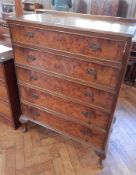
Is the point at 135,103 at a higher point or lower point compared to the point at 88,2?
lower

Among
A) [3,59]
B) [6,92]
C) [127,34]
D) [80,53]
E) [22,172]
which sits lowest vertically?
[22,172]

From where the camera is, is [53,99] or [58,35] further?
[53,99]

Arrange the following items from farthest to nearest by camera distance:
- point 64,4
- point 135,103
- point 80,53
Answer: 1. point 64,4
2. point 135,103
3. point 80,53

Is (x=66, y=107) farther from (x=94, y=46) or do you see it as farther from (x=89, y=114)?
(x=94, y=46)

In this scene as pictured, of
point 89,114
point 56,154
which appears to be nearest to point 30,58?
point 89,114

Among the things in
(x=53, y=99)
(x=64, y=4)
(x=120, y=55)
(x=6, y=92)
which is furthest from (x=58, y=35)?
(x=64, y=4)

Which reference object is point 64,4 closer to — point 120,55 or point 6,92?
point 6,92

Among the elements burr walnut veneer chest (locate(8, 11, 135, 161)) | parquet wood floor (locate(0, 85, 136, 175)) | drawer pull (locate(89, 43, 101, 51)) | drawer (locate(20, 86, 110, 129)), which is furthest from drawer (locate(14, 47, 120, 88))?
parquet wood floor (locate(0, 85, 136, 175))

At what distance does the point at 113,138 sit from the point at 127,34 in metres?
1.19

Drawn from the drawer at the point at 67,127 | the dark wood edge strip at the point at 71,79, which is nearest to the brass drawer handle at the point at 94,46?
the dark wood edge strip at the point at 71,79

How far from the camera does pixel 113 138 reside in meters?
1.75

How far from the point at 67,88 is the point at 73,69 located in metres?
0.17

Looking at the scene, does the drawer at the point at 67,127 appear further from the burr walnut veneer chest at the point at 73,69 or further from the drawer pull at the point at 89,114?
the drawer pull at the point at 89,114

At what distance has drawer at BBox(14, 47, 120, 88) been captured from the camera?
105 cm
